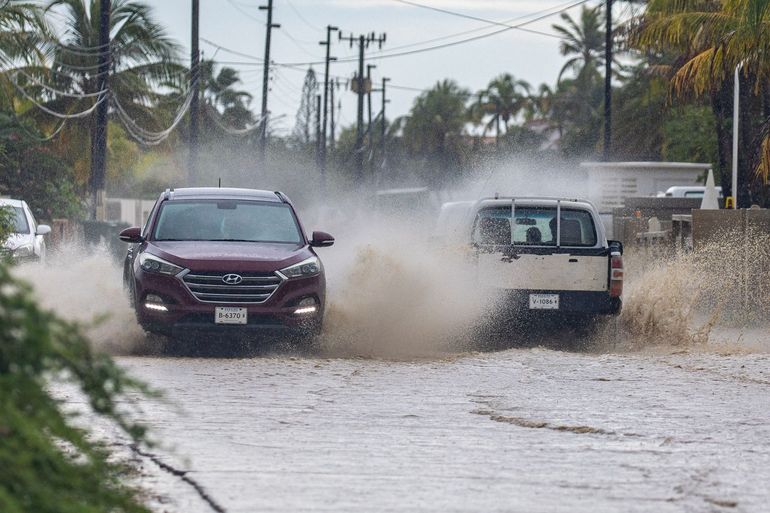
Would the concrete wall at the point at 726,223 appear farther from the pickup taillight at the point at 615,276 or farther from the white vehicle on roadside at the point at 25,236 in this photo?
the white vehicle on roadside at the point at 25,236

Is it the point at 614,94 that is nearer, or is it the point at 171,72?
the point at 171,72

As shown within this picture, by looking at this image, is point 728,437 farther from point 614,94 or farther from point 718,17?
point 614,94

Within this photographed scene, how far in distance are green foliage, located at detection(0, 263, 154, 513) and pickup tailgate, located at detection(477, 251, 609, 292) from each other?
1267 centimetres

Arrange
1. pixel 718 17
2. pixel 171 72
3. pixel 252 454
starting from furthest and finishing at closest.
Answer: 1. pixel 171 72
2. pixel 718 17
3. pixel 252 454

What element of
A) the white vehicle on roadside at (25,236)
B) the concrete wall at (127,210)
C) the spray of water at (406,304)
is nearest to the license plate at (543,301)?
the spray of water at (406,304)

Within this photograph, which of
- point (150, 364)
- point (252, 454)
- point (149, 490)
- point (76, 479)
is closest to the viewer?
point (76, 479)

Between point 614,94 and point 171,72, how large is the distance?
105 ft

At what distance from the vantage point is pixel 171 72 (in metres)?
48.2

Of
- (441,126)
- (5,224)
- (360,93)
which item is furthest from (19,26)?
(441,126)

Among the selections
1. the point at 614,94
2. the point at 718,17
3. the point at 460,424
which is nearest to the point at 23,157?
the point at 718,17

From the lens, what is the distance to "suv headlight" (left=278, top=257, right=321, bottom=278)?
15312 mm

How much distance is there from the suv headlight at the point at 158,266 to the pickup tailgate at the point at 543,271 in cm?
354

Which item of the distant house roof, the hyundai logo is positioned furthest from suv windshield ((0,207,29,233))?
the distant house roof

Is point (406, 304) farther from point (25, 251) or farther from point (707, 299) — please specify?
point (25, 251)
